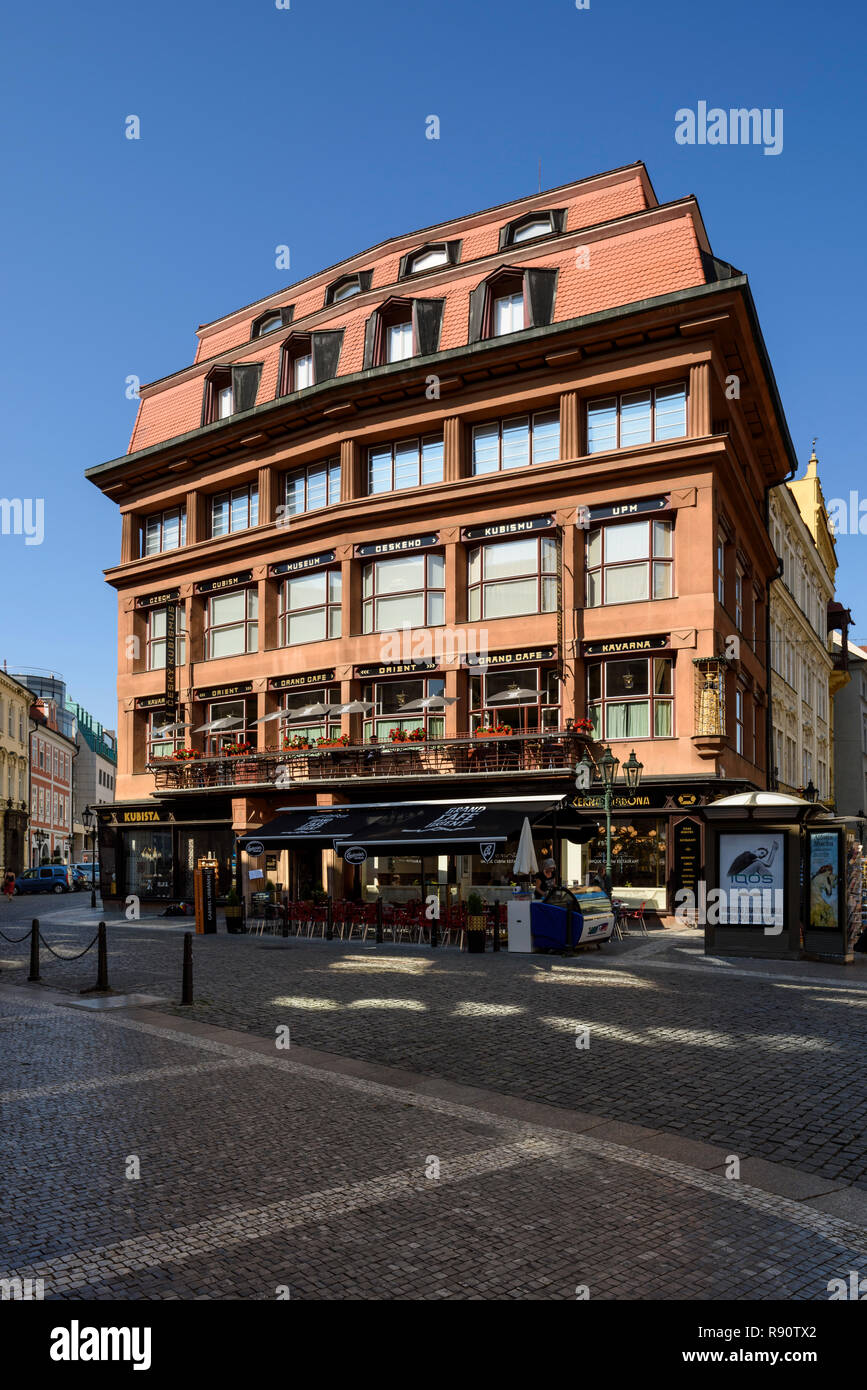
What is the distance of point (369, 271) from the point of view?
3781 cm

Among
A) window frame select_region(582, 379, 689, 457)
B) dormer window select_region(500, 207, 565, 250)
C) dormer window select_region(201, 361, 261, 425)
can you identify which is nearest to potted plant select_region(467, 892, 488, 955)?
window frame select_region(582, 379, 689, 457)

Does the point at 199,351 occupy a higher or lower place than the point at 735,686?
higher

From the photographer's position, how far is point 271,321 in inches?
1618

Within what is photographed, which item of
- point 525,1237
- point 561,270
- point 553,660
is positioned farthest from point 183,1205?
point 561,270

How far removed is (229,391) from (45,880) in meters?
33.3

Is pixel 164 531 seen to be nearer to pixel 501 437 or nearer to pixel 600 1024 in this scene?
pixel 501 437

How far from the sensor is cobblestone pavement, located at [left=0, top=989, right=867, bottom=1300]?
5227 millimetres

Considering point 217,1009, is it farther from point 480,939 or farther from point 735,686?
point 735,686

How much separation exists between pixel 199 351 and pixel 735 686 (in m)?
27.3

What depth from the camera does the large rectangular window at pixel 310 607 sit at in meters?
35.0

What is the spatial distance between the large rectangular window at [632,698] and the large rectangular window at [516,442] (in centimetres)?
671

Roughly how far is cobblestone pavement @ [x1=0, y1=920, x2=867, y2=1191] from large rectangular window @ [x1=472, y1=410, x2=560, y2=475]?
15.8 metres

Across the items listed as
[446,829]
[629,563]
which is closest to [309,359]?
[629,563]

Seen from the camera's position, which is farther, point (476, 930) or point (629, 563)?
point (629, 563)
